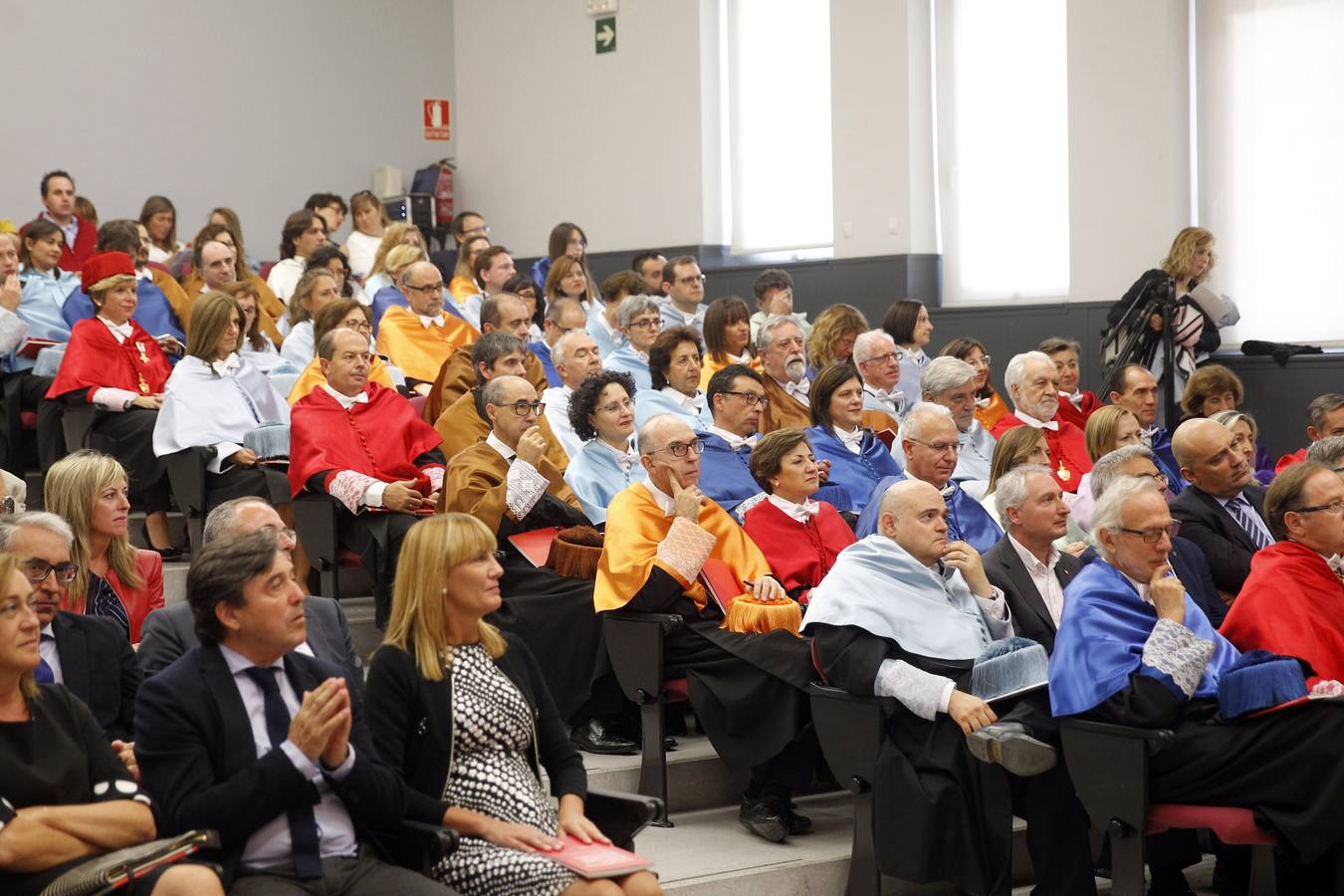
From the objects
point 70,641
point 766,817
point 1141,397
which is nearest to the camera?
point 70,641

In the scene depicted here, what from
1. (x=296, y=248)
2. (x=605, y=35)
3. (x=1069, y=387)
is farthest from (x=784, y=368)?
(x=605, y=35)

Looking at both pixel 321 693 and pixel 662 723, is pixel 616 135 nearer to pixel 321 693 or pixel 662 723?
pixel 662 723

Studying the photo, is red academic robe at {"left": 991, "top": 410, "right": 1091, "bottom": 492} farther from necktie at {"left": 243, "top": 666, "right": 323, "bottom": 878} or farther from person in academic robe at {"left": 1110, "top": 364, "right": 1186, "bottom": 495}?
necktie at {"left": 243, "top": 666, "right": 323, "bottom": 878}

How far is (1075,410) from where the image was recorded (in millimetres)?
7562

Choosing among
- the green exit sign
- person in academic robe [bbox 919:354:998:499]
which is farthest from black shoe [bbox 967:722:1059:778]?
the green exit sign

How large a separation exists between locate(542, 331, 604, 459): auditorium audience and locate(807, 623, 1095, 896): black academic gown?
2559mm

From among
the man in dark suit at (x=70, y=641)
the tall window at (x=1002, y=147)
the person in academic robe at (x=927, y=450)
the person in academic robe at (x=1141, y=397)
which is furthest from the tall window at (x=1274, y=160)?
the man in dark suit at (x=70, y=641)

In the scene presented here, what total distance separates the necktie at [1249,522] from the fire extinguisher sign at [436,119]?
9.22 meters

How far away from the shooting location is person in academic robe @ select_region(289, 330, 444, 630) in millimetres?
5441

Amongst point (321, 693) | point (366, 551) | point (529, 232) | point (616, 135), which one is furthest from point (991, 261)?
point (321, 693)

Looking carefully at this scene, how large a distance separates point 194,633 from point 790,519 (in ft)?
7.54

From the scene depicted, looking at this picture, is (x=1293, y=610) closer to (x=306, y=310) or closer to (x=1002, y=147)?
(x=306, y=310)

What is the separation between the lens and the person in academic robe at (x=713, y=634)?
455cm

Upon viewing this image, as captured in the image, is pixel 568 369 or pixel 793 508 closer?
pixel 793 508
